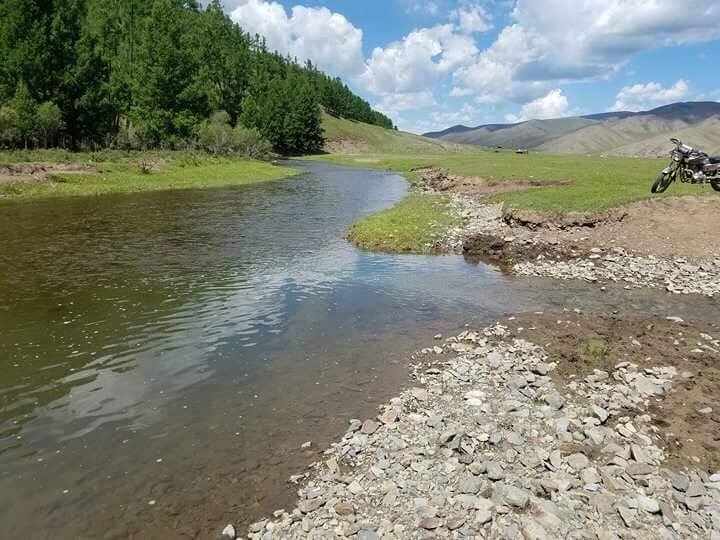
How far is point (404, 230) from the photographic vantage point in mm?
29938

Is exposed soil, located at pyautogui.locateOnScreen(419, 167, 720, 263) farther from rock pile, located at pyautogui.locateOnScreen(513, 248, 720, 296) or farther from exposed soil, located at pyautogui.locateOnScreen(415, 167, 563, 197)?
exposed soil, located at pyautogui.locateOnScreen(415, 167, 563, 197)

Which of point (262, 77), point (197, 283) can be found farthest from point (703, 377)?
point (262, 77)

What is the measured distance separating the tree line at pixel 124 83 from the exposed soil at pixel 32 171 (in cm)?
1634

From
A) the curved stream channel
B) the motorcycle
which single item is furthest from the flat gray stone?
the motorcycle

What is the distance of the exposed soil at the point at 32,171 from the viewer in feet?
164

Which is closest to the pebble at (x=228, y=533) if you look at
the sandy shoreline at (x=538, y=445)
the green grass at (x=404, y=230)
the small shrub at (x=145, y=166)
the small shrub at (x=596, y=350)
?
the sandy shoreline at (x=538, y=445)

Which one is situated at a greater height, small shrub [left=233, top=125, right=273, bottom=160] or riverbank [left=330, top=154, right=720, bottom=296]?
small shrub [left=233, top=125, right=273, bottom=160]

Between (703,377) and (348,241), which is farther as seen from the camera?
(348,241)

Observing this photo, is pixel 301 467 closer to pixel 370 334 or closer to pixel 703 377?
pixel 370 334

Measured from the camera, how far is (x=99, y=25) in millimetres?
98562

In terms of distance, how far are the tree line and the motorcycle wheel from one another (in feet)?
252

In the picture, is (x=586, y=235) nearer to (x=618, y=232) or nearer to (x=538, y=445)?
(x=618, y=232)

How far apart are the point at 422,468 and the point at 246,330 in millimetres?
8808

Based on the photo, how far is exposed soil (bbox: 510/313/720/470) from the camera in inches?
358
